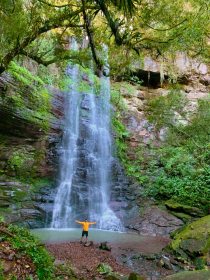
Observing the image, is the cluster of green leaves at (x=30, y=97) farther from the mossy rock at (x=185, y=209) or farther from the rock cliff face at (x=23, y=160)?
the mossy rock at (x=185, y=209)

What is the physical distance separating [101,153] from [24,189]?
17.4ft

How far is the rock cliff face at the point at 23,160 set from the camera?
12555 mm

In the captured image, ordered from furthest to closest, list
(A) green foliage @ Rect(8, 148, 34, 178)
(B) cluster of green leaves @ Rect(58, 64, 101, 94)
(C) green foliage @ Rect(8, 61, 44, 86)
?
(B) cluster of green leaves @ Rect(58, 64, 101, 94), (C) green foliage @ Rect(8, 61, 44, 86), (A) green foliage @ Rect(8, 148, 34, 178)

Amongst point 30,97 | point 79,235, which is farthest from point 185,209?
point 30,97

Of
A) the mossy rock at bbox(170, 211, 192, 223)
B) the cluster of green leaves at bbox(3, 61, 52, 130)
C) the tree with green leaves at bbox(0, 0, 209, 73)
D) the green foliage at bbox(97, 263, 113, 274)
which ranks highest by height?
the cluster of green leaves at bbox(3, 61, 52, 130)

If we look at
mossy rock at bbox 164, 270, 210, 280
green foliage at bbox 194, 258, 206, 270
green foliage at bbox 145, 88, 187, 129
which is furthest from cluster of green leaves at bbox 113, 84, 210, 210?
mossy rock at bbox 164, 270, 210, 280

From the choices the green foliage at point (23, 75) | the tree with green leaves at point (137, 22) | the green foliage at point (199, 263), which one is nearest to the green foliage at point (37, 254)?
the tree with green leaves at point (137, 22)

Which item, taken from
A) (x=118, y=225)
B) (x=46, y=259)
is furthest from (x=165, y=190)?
(x=46, y=259)

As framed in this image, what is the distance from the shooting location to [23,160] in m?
14.3

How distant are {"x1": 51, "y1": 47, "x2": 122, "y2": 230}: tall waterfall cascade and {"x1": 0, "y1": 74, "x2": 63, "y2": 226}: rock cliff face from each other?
706 millimetres

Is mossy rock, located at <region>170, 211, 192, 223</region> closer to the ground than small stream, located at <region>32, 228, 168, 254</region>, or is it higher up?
higher up

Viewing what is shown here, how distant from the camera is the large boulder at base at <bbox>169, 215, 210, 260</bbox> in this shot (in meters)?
9.16

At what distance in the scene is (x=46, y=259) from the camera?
166 inches

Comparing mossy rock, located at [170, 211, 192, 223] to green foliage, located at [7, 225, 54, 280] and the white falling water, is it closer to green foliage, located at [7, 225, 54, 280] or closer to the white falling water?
the white falling water
